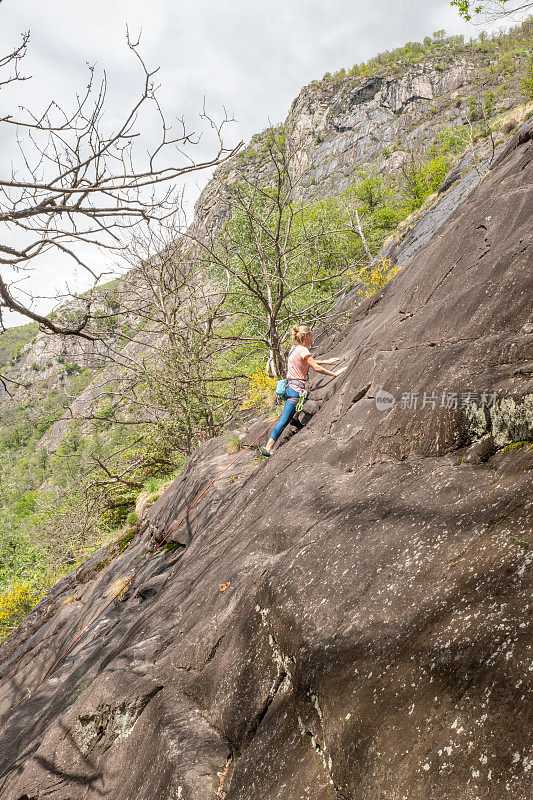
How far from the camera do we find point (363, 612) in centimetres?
254

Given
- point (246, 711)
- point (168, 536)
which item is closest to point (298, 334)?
point (168, 536)

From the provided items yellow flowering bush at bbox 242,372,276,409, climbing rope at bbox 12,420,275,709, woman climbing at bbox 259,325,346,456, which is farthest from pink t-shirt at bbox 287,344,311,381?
yellow flowering bush at bbox 242,372,276,409

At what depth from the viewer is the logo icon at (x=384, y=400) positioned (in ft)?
14.6

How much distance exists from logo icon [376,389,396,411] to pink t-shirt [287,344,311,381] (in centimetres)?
215

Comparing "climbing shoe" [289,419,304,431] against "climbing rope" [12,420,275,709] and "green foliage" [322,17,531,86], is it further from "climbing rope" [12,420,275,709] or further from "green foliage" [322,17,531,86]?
"green foliage" [322,17,531,86]

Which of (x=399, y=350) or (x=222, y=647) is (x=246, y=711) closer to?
(x=222, y=647)

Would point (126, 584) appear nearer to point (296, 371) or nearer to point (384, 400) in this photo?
point (296, 371)

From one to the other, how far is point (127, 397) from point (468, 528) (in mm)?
10902

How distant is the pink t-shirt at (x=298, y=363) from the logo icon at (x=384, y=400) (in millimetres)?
2154

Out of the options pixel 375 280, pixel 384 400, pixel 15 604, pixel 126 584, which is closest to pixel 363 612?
pixel 384 400

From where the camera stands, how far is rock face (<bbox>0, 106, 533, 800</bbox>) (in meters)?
1.93

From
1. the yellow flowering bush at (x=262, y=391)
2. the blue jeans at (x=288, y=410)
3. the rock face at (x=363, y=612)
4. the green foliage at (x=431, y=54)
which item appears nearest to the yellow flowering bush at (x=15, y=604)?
the yellow flowering bush at (x=262, y=391)

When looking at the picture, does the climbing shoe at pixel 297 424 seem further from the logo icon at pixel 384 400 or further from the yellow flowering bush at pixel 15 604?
the yellow flowering bush at pixel 15 604

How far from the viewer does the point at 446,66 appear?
4365 inches
